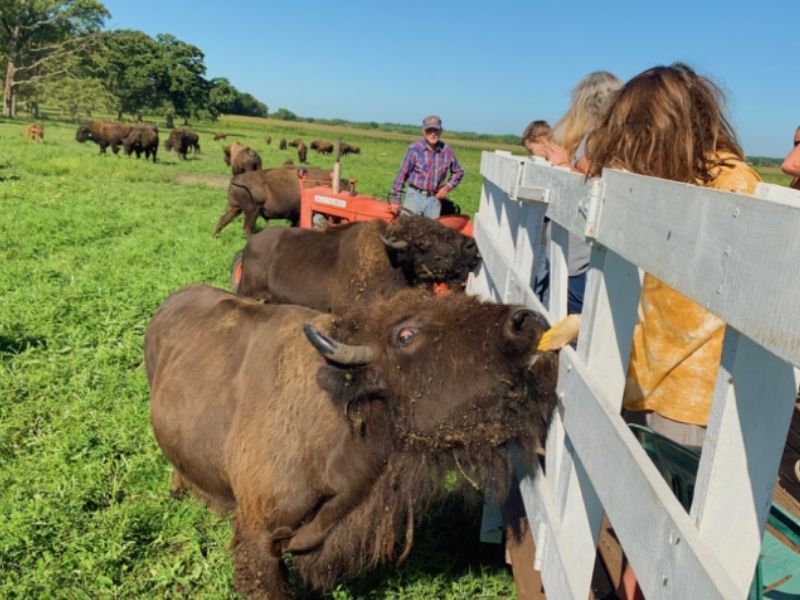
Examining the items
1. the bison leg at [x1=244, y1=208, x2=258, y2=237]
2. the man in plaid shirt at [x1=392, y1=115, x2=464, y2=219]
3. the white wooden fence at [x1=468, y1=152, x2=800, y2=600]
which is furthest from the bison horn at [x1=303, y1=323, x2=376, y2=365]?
the bison leg at [x1=244, y1=208, x2=258, y2=237]

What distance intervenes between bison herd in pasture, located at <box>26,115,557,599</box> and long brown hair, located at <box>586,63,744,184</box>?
26.8 inches

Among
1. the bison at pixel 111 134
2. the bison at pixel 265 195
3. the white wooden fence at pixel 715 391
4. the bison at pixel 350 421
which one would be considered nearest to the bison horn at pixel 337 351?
the bison at pixel 350 421

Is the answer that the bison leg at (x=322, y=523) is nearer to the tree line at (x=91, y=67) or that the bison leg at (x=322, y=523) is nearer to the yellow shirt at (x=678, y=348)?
the yellow shirt at (x=678, y=348)

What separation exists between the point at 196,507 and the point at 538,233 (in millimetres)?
2716

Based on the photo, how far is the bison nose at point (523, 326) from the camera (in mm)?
2377

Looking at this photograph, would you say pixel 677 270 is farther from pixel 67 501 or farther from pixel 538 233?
pixel 67 501

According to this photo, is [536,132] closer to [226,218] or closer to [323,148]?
[226,218]

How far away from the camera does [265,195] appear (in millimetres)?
14242

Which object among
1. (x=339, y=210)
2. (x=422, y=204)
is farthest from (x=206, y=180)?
(x=422, y=204)

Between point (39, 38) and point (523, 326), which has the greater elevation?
point (39, 38)

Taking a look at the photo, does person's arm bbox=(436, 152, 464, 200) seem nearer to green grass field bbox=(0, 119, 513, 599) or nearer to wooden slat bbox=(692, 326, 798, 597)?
green grass field bbox=(0, 119, 513, 599)

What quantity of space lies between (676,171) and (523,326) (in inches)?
29.4

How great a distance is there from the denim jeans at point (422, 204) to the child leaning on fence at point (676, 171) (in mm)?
6543

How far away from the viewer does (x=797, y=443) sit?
432 centimetres
